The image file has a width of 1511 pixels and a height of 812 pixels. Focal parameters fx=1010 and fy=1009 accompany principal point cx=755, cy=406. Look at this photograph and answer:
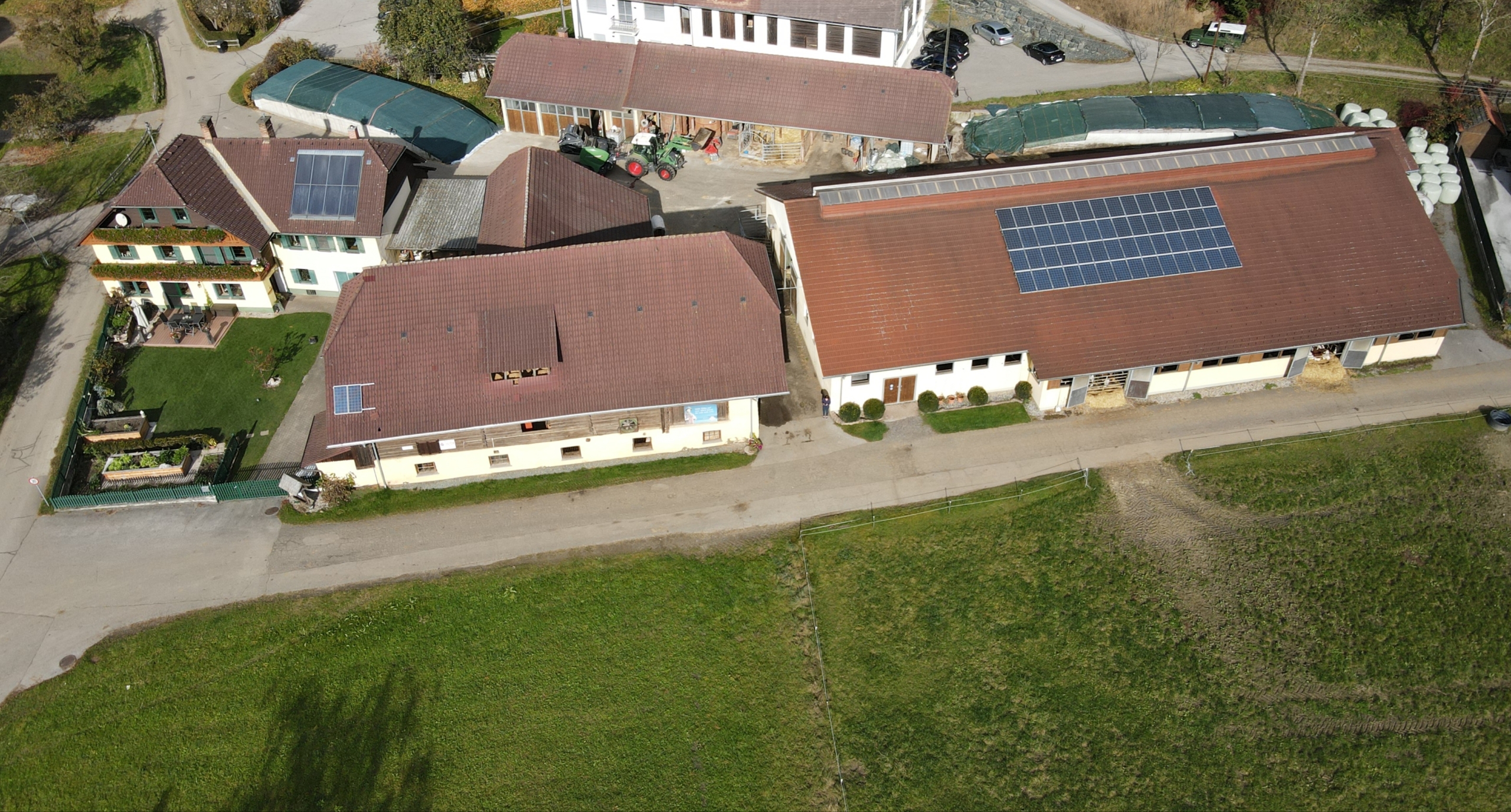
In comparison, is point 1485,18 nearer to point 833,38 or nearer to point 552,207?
point 833,38

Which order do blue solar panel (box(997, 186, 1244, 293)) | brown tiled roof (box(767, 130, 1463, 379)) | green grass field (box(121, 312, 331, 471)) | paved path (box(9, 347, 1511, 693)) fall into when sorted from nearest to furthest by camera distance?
1. paved path (box(9, 347, 1511, 693))
2. brown tiled roof (box(767, 130, 1463, 379))
3. blue solar panel (box(997, 186, 1244, 293))
4. green grass field (box(121, 312, 331, 471))

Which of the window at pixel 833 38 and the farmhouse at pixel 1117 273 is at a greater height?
the window at pixel 833 38

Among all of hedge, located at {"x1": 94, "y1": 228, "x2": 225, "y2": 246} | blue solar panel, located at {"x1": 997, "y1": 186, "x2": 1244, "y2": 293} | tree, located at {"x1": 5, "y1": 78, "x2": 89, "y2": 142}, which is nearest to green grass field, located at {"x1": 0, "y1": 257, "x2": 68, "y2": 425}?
hedge, located at {"x1": 94, "y1": 228, "x2": 225, "y2": 246}

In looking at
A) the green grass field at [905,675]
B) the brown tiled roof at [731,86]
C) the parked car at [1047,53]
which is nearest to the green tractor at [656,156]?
the brown tiled roof at [731,86]

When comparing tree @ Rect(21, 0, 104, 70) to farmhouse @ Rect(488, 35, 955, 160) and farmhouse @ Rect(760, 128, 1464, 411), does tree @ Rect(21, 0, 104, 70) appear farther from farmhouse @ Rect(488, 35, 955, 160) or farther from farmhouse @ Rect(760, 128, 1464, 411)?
farmhouse @ Rect(760, 128, 1464, 411)

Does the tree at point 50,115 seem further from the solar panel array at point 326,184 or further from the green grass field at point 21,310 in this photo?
the solar panel array at point 326,184

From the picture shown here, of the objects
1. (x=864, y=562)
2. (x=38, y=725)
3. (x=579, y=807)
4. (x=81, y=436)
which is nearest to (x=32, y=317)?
(x=81, y=436)
